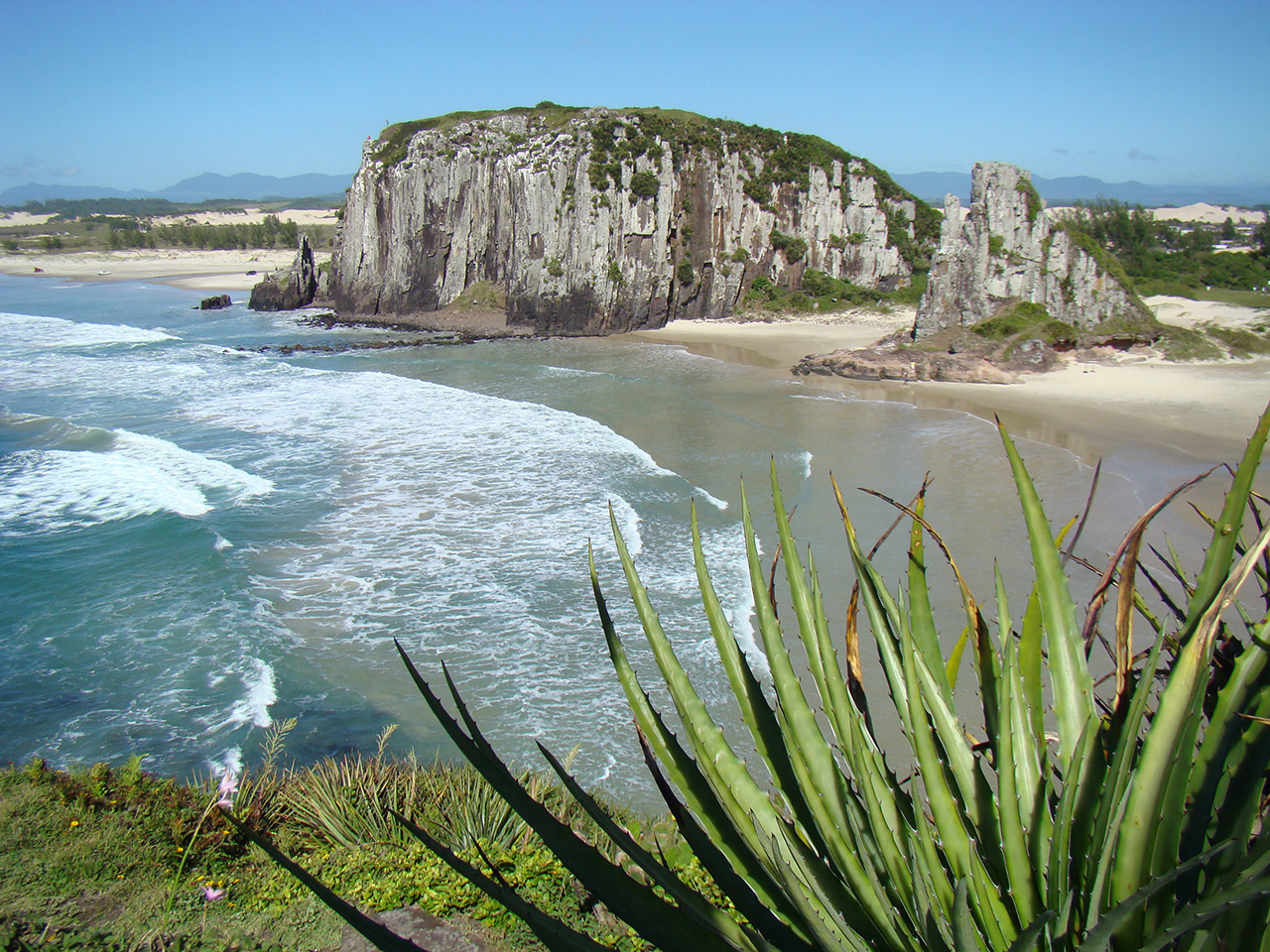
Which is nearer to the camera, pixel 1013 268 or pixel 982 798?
pixel 982 798

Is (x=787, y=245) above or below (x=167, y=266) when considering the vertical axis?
above

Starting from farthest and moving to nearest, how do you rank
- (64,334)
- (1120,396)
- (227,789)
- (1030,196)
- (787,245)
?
(787,245)
(64,334)
(1030,196)
(1120,396)
(227,789)

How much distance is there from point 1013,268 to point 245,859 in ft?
96.4

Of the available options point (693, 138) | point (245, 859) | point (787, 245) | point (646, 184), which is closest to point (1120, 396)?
point (245, 859)

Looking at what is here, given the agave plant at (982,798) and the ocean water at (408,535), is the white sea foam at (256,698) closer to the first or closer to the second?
the ocean water at (408,535)

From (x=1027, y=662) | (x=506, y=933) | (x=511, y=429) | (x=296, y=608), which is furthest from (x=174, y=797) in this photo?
(x=511, y=429)

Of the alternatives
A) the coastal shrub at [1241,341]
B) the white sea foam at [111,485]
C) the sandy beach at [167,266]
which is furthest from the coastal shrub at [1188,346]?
the sandy beach at [167,266]

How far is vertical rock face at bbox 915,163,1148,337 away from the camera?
89.9ft

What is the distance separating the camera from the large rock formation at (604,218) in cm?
3856

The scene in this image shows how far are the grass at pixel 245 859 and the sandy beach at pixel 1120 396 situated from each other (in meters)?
15.7

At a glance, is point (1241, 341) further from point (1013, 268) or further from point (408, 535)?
point (408, 535)

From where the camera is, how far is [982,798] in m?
1.83

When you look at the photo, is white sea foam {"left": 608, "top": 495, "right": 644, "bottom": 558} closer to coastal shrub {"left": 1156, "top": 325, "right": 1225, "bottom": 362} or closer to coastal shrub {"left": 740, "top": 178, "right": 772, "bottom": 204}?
coastal shrub {"left": 1156, "top": 325, "right": 1225, "bottom": 362}

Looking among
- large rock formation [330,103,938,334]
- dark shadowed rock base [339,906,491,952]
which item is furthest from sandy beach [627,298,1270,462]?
dark shadowed rock base [339,906,491,952]
